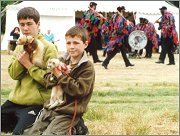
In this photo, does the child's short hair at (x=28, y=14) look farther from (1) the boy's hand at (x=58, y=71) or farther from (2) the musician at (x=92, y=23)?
(2) the musician at (x=92, y=23)

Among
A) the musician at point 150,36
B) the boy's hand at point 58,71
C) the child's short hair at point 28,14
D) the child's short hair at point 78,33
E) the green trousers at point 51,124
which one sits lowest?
the musician at point 150,36

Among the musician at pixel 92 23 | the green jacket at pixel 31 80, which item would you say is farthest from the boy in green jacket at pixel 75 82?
the musician at pixel 92 23

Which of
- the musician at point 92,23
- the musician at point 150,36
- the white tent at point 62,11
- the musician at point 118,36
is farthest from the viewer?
the white tent at point 62,11

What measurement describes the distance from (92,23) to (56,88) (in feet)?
47.8

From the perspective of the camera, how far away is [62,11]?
992 inches

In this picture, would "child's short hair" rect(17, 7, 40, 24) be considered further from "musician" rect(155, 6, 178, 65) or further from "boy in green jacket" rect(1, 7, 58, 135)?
"musician" rect(155, 6, 178, 65)

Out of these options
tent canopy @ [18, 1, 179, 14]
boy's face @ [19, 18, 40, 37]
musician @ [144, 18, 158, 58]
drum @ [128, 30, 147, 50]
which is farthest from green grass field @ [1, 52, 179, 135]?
tent canopy @ [18, 1, 179, 14]

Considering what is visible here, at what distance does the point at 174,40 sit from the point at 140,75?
15.6 feet

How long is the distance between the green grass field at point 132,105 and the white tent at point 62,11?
1133cm

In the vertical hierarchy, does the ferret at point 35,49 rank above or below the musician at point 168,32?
above

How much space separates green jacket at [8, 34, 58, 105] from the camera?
5191mm

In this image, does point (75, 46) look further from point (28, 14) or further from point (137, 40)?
point (137, 40)

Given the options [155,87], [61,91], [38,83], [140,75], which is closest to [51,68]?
[61,91]

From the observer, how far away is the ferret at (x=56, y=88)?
471 cm
